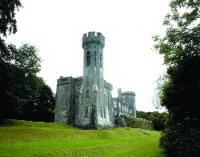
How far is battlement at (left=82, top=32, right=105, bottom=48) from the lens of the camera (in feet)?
176

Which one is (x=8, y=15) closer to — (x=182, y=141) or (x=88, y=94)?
(x=182, y=141)

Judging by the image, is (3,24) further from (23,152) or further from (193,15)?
(193,15)

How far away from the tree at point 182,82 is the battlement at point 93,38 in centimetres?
2943

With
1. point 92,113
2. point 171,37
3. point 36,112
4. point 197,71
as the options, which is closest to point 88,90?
point 92,113

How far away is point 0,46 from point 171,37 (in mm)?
14708

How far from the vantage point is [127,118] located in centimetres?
6825

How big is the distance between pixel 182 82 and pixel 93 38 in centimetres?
3455

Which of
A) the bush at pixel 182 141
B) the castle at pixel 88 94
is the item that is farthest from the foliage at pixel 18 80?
the bush at pixel 182 141

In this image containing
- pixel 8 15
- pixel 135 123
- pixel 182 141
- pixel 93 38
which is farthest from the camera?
pixel 135 123

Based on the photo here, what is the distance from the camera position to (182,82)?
68.3 feet

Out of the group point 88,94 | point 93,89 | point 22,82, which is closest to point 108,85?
point 93,89

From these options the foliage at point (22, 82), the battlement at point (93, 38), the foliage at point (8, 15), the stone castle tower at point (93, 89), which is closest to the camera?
the foliage at point (8, 15)

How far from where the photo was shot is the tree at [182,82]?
17.2 metres

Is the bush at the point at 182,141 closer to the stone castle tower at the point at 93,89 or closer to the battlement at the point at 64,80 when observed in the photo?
the stone castle tower at the point at 93,89
